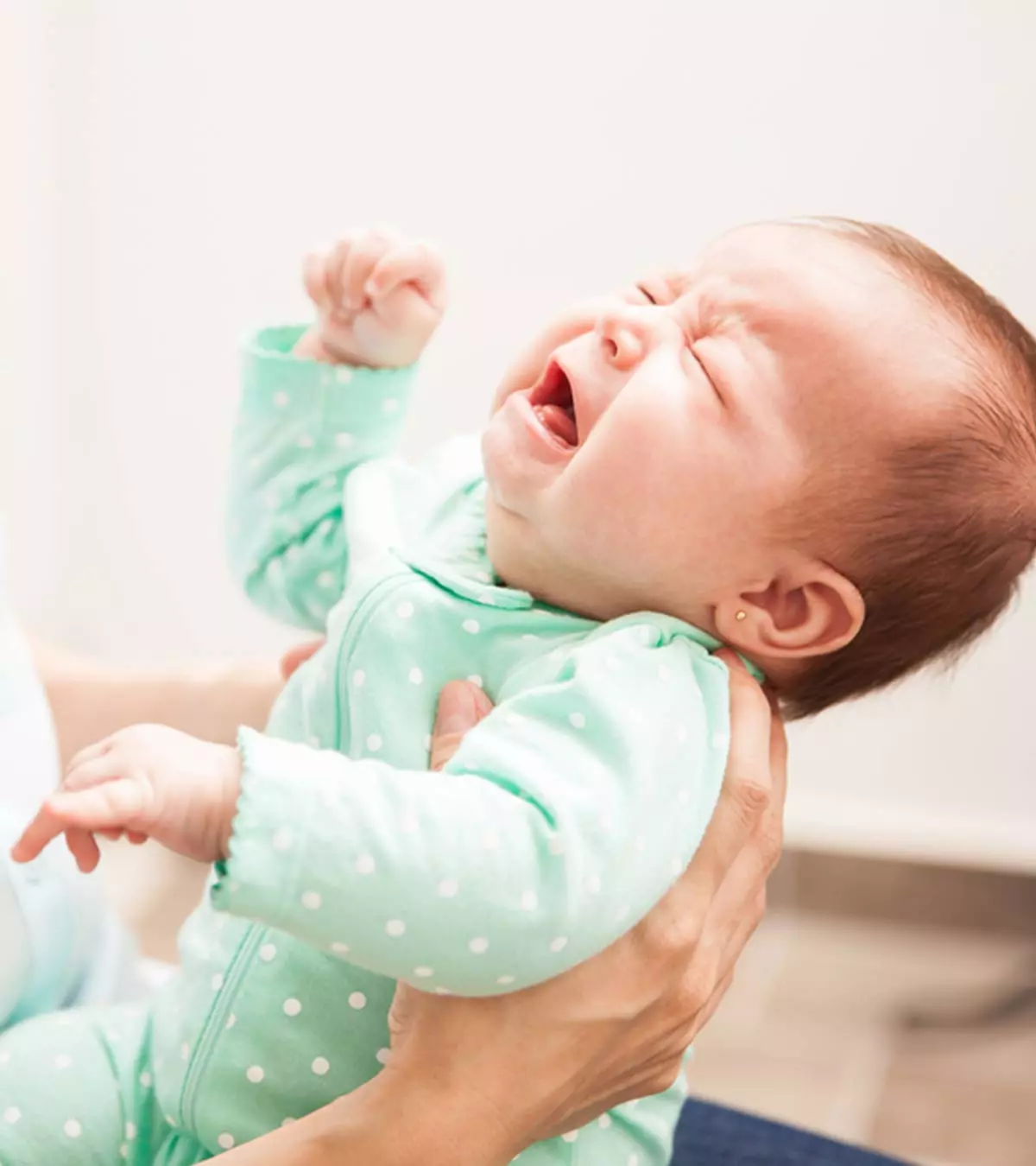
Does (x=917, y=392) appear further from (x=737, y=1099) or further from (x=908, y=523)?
(x=737, y=1099)

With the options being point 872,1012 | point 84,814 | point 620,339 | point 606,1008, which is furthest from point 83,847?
point 872,1012

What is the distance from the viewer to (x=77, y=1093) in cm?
78

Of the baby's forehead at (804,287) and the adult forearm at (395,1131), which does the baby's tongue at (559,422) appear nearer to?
the baby's forehead at (804,287)

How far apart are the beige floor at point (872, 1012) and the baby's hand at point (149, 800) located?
1.07m

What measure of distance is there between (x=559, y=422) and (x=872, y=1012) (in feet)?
4.41

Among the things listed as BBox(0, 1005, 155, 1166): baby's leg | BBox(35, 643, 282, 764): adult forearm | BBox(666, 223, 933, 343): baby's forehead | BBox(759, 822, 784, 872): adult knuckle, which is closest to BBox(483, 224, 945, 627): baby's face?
BBox(666, 223, 933, 343): baby's forehead

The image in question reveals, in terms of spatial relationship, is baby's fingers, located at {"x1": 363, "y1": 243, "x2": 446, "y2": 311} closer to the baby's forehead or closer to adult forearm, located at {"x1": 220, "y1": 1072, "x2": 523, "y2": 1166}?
the baby's forehead

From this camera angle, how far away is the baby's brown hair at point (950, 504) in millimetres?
737

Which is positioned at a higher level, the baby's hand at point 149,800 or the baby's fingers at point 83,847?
the baby's hand at point 149,800

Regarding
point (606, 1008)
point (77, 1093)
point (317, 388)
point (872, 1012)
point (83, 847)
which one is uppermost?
point (317, 388)

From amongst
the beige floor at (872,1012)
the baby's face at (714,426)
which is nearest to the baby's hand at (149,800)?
the baby's face at (714,426)

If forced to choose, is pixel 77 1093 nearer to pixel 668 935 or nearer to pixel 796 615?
pixel 668 935

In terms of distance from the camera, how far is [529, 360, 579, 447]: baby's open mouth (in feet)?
2.62

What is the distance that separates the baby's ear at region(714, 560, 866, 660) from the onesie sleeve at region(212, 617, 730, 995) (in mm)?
109
